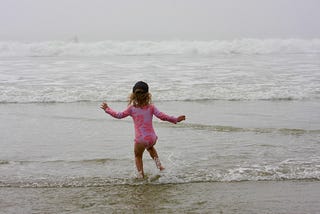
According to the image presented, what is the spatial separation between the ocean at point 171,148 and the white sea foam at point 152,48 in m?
15.9

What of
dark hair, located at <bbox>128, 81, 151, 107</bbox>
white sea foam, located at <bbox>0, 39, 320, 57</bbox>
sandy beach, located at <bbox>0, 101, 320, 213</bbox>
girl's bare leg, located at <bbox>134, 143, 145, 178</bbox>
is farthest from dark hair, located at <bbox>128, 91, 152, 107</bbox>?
white sea foam, located at <bbox>0, 39, 320, 57</bbox>

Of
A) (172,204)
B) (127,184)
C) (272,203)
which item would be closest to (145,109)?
(127,184)

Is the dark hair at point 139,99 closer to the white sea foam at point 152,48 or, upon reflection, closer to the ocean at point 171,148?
the ocean at point 171,148

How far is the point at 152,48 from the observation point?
104ft

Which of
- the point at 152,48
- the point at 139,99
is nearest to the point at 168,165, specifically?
the point at 139,99

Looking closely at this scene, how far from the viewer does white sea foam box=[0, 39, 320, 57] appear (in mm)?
30062

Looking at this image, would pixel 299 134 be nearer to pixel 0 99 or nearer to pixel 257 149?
pixel 257 149

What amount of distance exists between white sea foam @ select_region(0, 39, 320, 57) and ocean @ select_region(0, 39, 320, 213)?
15896 mm

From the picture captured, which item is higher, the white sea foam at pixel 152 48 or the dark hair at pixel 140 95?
the white sea foam at pixel 152 48

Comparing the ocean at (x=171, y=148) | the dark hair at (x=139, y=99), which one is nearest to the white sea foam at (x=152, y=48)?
the ocean at (x=171, y=148)

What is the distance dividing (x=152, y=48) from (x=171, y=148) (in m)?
25.4

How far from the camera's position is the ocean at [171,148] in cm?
472

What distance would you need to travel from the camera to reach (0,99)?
1132 cm

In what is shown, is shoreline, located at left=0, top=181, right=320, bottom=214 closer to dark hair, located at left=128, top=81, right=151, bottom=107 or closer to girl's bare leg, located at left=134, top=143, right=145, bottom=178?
girl's bare leg, located at left=134, top=143, right=145, bottom=178
